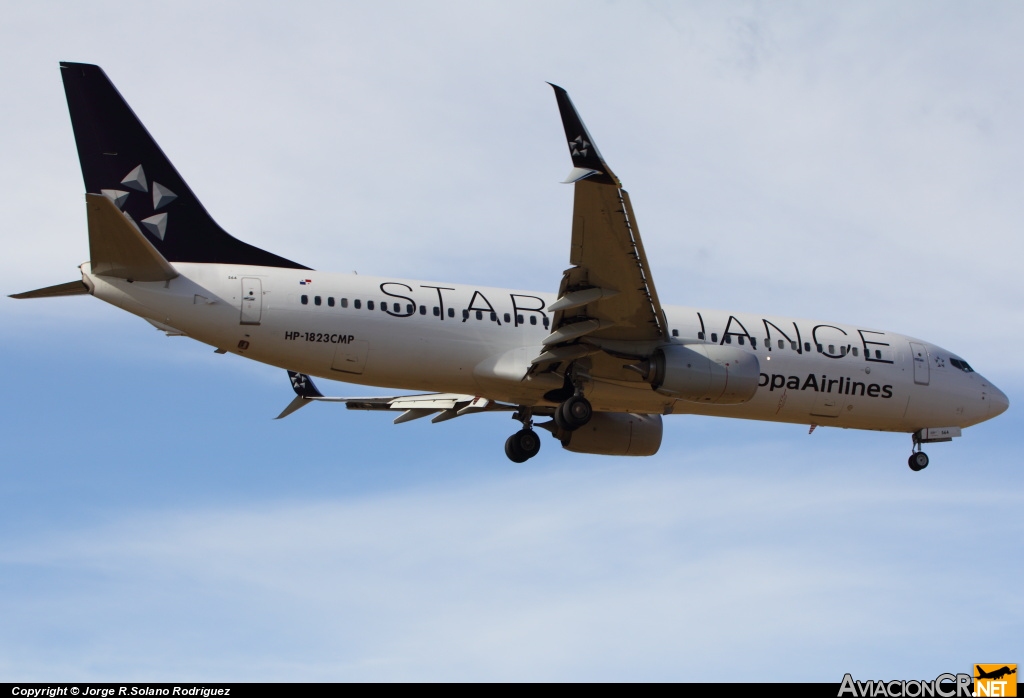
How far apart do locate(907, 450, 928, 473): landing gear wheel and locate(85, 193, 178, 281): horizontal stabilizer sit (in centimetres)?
1789

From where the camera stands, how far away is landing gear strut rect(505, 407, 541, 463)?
28422 mm

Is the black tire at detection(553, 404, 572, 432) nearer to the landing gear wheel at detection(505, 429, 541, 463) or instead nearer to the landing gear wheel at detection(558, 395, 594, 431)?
the landing gear wheel at detection(558, 395, 594, 431)

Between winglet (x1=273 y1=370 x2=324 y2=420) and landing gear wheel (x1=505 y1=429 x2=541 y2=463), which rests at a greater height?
winglet (x1=273 y1=370 x2=324 y2=420)

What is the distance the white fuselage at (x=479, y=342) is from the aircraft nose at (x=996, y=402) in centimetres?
49

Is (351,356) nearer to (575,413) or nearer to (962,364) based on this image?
(575,413)

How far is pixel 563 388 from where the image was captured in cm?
2641

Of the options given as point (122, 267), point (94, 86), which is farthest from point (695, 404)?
point (94, 86)

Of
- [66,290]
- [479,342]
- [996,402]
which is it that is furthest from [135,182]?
[996,402]

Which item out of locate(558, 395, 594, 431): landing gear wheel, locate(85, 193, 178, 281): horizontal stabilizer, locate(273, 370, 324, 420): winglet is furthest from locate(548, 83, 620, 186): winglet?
locate(273, 370, 324, 420): winglet

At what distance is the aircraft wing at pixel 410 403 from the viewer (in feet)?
97.5

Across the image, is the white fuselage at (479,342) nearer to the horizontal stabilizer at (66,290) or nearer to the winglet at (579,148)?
the horizontal stabilizer at (66,290)

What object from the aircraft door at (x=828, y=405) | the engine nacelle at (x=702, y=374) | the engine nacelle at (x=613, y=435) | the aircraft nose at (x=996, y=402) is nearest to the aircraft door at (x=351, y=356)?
the engine nacelle at (x=702, y=374)

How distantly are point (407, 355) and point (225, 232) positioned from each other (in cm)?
488

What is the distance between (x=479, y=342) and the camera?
84.3ft
